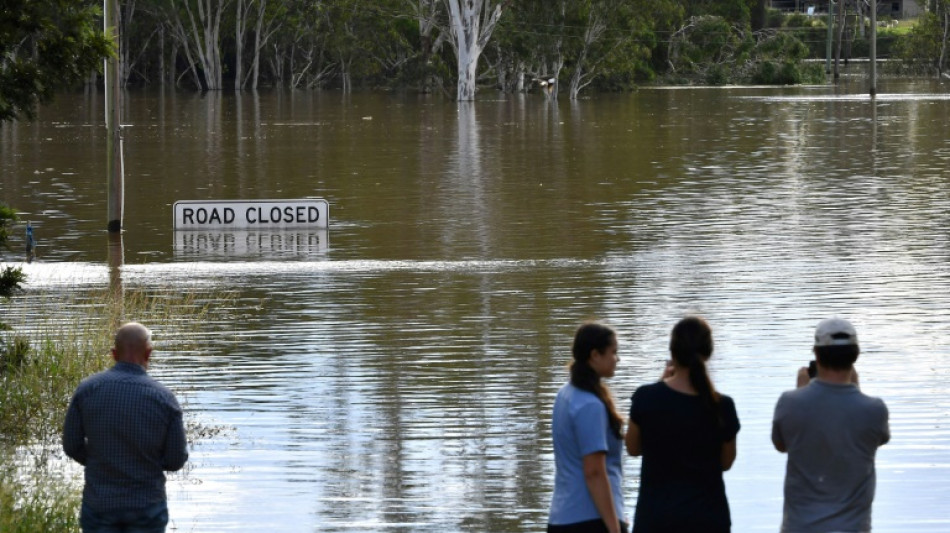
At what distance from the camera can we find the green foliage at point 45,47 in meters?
12.2

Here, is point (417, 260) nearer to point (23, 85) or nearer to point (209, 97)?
point (23, 85)

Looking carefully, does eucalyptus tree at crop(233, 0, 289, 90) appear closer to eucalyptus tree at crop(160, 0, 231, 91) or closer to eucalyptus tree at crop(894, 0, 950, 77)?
eucalyptus tree at crop(160, 0, 231, 91)

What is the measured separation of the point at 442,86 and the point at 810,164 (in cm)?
5203

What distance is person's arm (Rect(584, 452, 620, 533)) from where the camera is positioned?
5.89 meters

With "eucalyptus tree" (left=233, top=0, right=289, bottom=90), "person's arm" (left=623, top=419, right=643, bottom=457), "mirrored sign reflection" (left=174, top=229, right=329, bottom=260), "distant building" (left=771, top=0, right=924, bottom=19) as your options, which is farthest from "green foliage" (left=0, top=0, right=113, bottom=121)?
"distant building" (left=771, top=0, right=924, bottom=19)

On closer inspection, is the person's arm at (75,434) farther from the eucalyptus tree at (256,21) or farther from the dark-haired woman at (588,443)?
the eucalyptus tree at (256,21)

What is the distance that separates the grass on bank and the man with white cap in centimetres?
391

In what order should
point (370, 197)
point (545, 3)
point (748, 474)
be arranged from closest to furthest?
point (748, 474) < point (370, 197) < point (545, 3)

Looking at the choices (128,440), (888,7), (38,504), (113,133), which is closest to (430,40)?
(113,133)

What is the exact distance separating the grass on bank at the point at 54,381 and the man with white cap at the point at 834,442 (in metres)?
3.91

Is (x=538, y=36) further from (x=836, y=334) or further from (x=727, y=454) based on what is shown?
(x=836, y=334)

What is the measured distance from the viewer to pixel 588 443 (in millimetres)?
5895

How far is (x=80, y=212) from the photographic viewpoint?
28406 mm

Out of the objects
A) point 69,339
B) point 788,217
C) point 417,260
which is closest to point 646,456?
point 69,339
